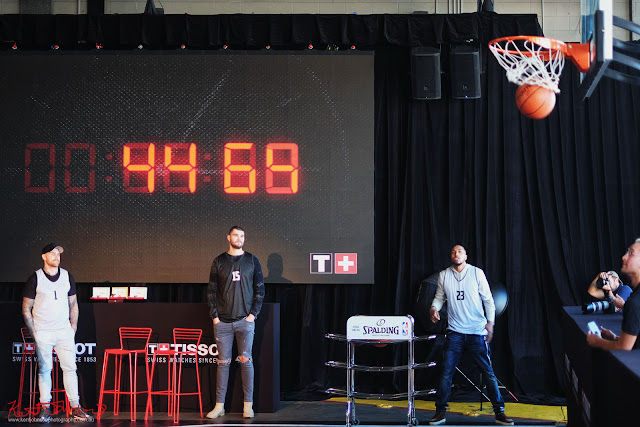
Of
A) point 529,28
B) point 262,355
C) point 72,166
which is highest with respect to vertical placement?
point 529,28

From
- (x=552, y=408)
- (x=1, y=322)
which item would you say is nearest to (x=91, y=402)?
(x=1, y=322)

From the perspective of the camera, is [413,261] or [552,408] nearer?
[552,408]

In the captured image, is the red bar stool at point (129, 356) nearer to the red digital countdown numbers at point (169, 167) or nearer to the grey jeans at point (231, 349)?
the grey jeans at point (231, 349)

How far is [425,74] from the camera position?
9508mm

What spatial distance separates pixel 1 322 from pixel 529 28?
23.5 feet

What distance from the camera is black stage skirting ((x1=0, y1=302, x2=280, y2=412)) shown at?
8.61 m

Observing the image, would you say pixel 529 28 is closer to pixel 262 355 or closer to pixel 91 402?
pixel 262 355

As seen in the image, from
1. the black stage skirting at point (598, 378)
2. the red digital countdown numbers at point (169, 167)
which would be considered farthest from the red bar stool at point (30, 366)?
the black stage skirting at point (598, 378)

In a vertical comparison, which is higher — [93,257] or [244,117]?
[244,117]

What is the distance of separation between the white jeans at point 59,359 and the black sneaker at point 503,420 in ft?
14.3

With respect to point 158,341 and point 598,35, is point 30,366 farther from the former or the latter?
point 598,35

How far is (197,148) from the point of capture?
9531mm

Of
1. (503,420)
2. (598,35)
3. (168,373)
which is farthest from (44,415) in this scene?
(598,35)

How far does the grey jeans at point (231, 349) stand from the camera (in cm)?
825
